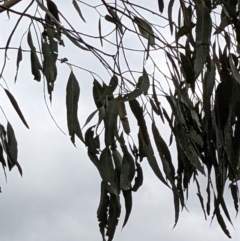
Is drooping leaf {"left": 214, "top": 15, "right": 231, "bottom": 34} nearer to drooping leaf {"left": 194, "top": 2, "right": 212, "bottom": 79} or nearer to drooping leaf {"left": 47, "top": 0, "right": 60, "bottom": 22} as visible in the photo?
drooping leaf {"left": 194, "top": 2, "right": 212, "bottom": 79}

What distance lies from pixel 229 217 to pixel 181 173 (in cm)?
14

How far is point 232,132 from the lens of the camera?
1.30 metres

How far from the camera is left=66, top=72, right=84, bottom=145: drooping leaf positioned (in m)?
1.25

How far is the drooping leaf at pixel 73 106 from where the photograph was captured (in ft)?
4.11

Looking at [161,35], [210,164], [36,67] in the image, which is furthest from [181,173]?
[36,67]

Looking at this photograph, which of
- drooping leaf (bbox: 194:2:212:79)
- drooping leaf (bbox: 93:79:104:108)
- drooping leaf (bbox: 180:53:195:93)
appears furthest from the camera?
drooping leaf (bbox: 93:79:104:108)

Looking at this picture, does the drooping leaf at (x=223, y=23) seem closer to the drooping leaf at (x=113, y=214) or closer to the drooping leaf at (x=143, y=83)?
the drooping leaf at (x=143, y=83)

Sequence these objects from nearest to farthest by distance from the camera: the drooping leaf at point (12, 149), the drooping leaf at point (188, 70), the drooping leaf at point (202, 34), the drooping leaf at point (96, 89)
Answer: the drooping leaf at point (202, 34) < the drooping leaf at point (188, 70) < the drooping leaf at point (96, 89) < the drooping leaf at point (12, 149)

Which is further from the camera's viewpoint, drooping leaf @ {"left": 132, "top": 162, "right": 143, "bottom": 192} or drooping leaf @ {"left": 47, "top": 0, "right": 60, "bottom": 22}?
drooping leaf @ {"left": 47, "top": 0, "right": 60, "bottom": 22}

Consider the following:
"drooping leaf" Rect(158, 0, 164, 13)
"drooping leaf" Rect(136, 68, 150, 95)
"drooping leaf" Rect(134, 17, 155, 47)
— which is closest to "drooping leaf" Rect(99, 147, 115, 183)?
"drooping leaf" Rect(136, 68, 150, 95)

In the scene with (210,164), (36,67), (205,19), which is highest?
(36,67)

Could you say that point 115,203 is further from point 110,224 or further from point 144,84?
point 144,84

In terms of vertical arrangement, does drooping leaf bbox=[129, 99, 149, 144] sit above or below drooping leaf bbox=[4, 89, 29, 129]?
below

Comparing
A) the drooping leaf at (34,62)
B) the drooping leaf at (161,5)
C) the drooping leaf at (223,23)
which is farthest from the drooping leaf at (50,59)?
the drooping leaf at (223,23)
